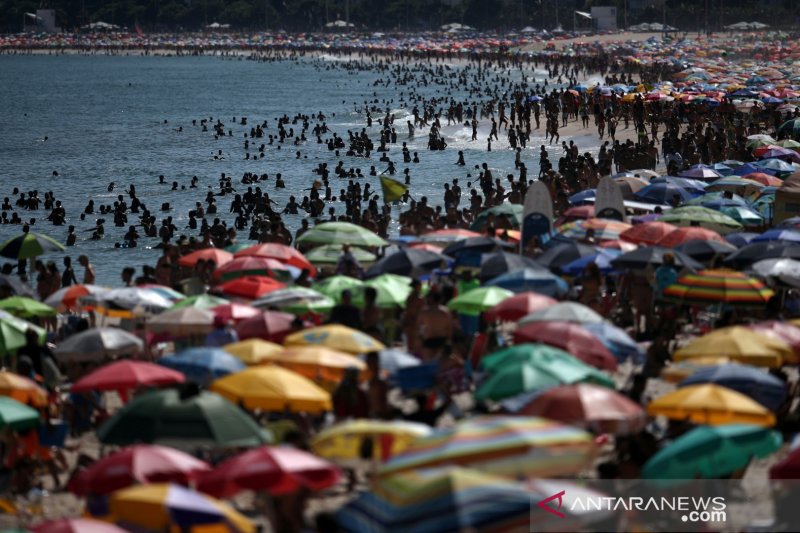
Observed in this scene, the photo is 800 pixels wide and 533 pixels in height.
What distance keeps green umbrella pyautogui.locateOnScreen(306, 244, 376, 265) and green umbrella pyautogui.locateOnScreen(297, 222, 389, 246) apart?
0.39 feet

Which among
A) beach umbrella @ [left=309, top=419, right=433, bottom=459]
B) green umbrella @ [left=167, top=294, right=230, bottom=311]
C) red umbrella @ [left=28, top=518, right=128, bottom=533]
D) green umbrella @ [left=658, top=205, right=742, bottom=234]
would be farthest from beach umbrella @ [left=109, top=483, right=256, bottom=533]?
green umbrella @ [left=658, top=205, right=742, bottom=234]

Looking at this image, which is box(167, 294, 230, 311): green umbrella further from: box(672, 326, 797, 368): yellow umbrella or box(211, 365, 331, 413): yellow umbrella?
box(672, 326, 797, 368): yellow umbrella

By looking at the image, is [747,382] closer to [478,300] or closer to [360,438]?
[360,438]

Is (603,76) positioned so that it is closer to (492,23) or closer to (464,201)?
(464,201)

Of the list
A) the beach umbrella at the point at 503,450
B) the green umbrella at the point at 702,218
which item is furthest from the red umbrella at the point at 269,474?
the green umbrella at the point at 702,218

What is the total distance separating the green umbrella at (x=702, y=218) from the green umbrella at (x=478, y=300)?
6507 millimetres

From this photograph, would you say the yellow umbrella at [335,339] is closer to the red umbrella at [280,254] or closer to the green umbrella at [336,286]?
the green umbrella at [336,286]

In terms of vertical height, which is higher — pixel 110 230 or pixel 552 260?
pixel 552 260

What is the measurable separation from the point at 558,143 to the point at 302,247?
95.7 ft

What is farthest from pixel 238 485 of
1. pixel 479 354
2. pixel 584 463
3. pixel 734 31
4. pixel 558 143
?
pixel 734 31

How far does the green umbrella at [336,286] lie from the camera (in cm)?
1706

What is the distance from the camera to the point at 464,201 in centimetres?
3969

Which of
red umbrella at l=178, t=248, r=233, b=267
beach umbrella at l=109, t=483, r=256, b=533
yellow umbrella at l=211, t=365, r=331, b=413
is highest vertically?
beach umbrella at l=109, t=483, r=256, b=533

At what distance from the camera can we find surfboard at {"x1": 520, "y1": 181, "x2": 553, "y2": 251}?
2131 centimetres
